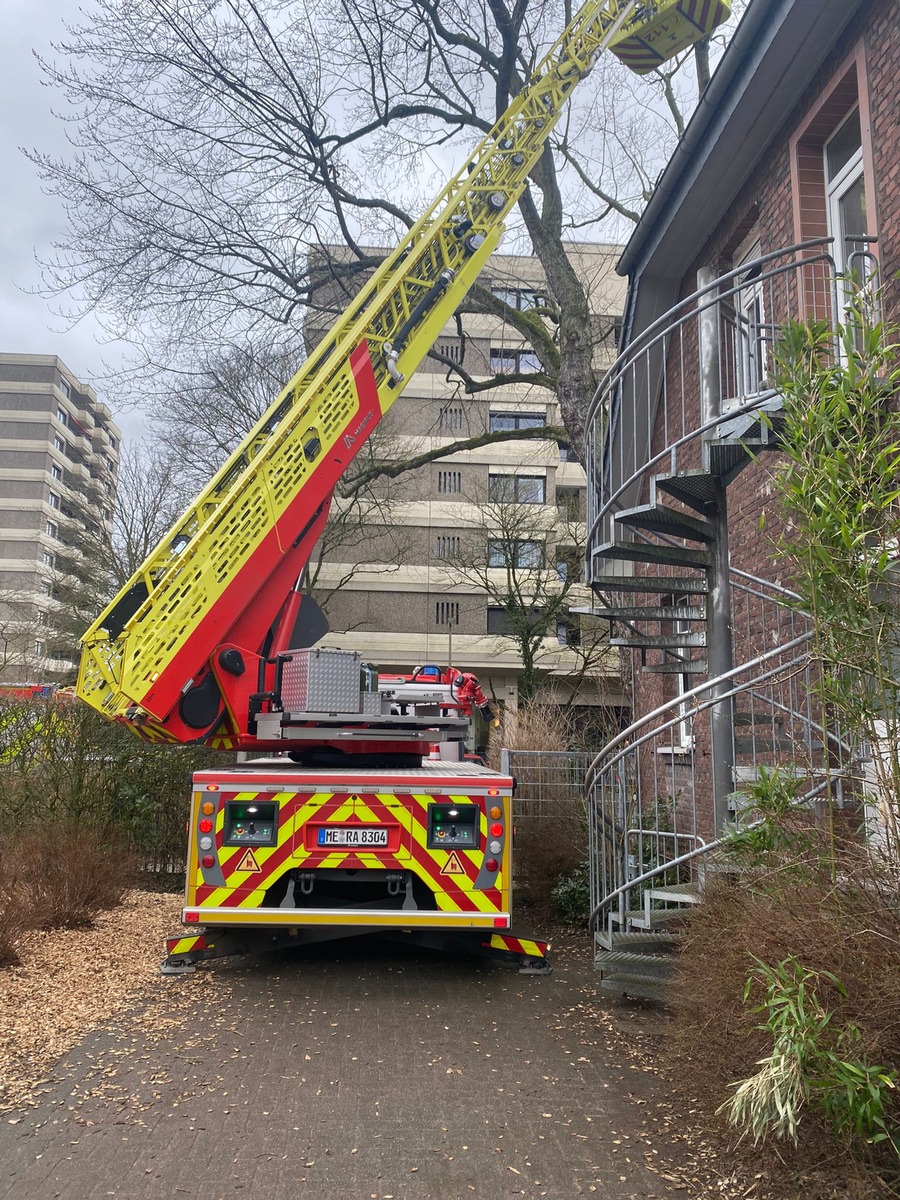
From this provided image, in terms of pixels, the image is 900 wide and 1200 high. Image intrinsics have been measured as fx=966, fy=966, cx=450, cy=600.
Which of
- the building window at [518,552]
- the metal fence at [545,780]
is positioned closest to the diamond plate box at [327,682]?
the metal fence at [545,780]

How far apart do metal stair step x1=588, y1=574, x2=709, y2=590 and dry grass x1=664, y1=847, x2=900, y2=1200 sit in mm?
3001

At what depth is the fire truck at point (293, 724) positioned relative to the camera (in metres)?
6.70

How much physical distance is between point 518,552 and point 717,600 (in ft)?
65.7

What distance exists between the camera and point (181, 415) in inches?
807

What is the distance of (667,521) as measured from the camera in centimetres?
698

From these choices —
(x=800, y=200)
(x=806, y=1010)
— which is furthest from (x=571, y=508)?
(x=806, y=1010)

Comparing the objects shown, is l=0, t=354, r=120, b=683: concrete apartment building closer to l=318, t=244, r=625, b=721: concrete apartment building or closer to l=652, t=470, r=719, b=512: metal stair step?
l=318, t=244, r=625, b=721: concrete apartment building

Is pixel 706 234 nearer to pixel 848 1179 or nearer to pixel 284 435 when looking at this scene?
pixel 284 435

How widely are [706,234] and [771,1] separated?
3.20m

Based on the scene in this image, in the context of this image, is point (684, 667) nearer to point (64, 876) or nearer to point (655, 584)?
point (655, 584)

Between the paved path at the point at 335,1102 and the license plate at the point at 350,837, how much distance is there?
0.96 m

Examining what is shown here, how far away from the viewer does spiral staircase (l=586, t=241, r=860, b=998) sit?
5.99 metres

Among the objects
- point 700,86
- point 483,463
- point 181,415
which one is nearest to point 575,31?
point 700,86

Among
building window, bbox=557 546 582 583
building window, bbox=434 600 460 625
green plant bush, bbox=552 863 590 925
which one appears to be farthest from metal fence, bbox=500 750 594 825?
building window, bbox=434 600 460 625
